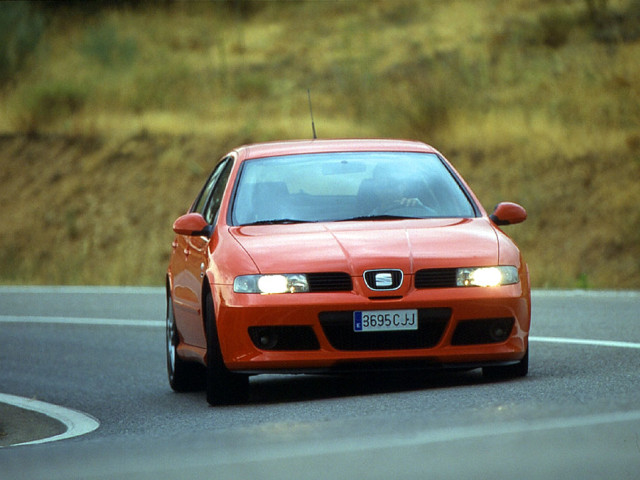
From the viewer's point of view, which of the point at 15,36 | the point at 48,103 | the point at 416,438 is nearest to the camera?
the point at 416,438

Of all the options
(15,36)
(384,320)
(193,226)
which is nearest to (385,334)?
(384,320)

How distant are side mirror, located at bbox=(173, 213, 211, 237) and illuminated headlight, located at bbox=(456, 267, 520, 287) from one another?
1.87 m

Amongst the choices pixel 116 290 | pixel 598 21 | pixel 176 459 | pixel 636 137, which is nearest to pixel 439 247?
pixel 176 459

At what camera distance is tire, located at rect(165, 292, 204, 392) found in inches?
443

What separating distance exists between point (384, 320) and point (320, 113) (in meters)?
29.0

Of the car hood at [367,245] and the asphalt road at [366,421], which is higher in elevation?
the car hood at [367,245]

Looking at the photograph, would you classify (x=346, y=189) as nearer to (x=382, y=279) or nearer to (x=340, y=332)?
(x=382, y=279)

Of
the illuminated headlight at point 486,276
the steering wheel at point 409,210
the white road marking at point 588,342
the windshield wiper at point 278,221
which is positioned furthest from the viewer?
the white road marking at point 588,342

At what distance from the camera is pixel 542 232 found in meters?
28.4

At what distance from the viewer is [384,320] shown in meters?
9.07

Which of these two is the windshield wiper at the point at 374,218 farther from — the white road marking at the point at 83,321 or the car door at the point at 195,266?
the white road marking at the point at 83,321

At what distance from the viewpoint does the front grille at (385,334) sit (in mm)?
9047

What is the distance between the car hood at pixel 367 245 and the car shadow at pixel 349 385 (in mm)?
829

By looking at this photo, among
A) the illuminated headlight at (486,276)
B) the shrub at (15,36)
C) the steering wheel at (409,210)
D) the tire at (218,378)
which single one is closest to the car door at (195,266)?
the tire at (218,378)
